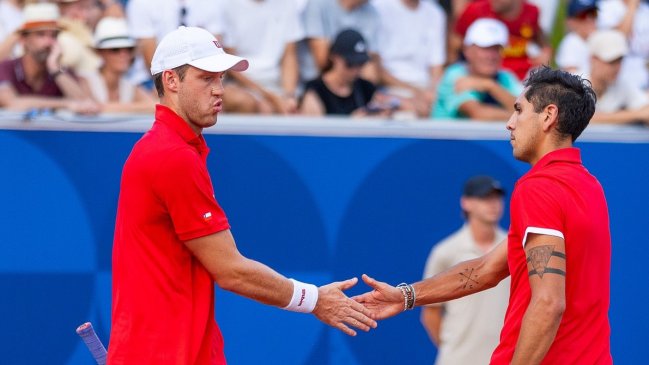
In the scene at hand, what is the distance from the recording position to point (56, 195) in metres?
7.36

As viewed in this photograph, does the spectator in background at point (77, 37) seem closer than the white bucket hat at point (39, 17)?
No

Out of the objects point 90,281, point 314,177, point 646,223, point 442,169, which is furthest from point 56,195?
point 646,223

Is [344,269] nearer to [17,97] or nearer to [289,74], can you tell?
[289,74]

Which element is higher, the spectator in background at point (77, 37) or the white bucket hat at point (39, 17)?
the white bucket hat at point (39, 17)

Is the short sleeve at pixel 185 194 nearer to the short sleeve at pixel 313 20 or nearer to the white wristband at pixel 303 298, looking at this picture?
the white wristband at pixel 303 298

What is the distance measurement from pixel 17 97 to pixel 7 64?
0.93 ft

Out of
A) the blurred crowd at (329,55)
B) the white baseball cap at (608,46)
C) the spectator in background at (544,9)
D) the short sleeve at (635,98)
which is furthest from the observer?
the spectator in background at (544,9)

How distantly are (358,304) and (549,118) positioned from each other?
1.28 meters

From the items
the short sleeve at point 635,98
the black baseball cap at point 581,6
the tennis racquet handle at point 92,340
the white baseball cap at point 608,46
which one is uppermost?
the black baseball cap at point 581,6

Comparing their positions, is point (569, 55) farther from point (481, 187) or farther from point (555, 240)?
point (555, 240)

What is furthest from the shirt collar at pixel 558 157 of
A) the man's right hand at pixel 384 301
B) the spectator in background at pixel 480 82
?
the spectator in background at pixel 480 82

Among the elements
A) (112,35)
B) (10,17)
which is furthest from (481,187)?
(10,17)

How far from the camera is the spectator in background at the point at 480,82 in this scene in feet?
26.1

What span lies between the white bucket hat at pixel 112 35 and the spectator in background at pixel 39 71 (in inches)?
11.8
